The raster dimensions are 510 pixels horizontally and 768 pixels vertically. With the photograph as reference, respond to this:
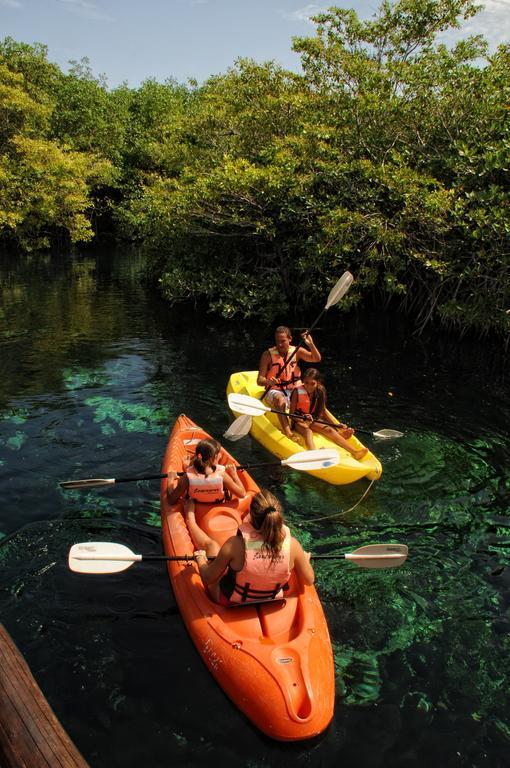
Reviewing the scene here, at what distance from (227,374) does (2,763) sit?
866 cm

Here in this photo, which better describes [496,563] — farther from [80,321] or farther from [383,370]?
[80,321]

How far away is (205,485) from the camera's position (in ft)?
17.2

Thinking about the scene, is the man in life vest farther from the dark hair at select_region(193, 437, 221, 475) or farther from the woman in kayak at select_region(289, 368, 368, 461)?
the dark hair at select_region(193, 437, 221, 475)

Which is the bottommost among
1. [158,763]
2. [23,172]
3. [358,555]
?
[158,763]

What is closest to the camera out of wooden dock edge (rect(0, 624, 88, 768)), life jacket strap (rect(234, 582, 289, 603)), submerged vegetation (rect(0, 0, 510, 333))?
wooden dock edge (rect(0, 624, 88, 768))

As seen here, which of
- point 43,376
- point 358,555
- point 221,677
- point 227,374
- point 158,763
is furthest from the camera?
point 227,374

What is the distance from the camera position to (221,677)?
3.66 metres

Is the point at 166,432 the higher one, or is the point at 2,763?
the point at 2,763

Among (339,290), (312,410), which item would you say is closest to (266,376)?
(312,410)

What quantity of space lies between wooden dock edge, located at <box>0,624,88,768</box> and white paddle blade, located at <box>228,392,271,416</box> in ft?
15.6

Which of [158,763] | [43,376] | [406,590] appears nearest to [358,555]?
[406,590]

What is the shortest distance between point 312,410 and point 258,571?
3.70 meters

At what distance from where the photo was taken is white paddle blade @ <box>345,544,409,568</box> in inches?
177

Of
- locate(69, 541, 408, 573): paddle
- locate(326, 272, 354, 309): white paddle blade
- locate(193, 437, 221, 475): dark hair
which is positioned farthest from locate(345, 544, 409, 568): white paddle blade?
locate(326, 272, 354, 309): white paddle blade
